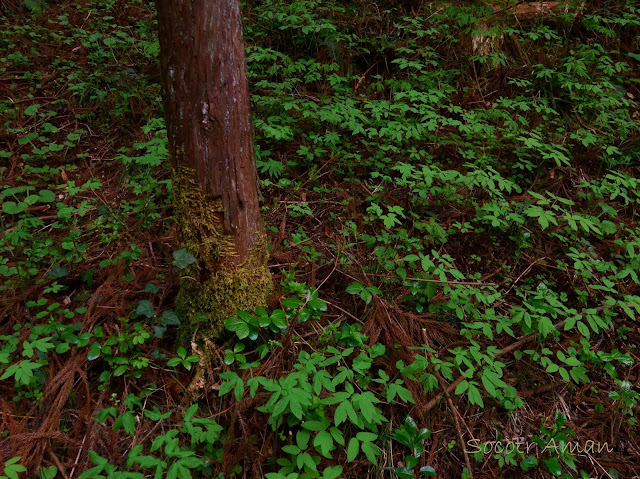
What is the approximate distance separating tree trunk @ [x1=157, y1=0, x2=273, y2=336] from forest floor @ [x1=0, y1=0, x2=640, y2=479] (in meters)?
0.14

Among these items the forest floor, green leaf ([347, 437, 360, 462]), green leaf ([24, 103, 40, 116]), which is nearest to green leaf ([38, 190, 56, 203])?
the forest floor

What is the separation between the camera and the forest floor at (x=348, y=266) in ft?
6.88

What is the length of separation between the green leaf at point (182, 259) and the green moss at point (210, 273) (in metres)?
0.06

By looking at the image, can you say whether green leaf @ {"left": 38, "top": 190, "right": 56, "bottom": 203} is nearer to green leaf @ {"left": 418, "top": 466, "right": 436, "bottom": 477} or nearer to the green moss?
the green moss

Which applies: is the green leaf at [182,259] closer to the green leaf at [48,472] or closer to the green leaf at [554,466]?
the green leaf at [48,472]

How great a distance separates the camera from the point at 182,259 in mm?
2244

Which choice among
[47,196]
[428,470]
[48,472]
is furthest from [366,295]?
[47,196]

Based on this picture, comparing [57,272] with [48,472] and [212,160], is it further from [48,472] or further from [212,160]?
[212,160]

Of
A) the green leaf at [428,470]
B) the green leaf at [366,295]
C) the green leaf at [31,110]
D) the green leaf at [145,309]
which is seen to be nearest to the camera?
the green leaf at [428,470]

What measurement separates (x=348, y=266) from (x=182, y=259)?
1.18 m

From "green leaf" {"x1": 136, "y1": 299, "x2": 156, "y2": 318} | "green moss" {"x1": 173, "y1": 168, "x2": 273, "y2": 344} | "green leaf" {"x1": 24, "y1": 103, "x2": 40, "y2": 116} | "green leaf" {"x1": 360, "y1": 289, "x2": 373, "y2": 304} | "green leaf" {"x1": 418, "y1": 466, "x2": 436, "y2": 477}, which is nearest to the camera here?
"green leaf" {"x1": 418, "y1": 466, "x2": 436, "y2": 477}

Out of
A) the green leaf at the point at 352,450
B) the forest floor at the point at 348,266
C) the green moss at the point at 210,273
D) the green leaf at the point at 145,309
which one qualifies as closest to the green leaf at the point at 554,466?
the forest floor at the point at 348,266

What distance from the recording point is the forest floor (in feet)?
6.88

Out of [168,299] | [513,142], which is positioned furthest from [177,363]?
[513,142]
